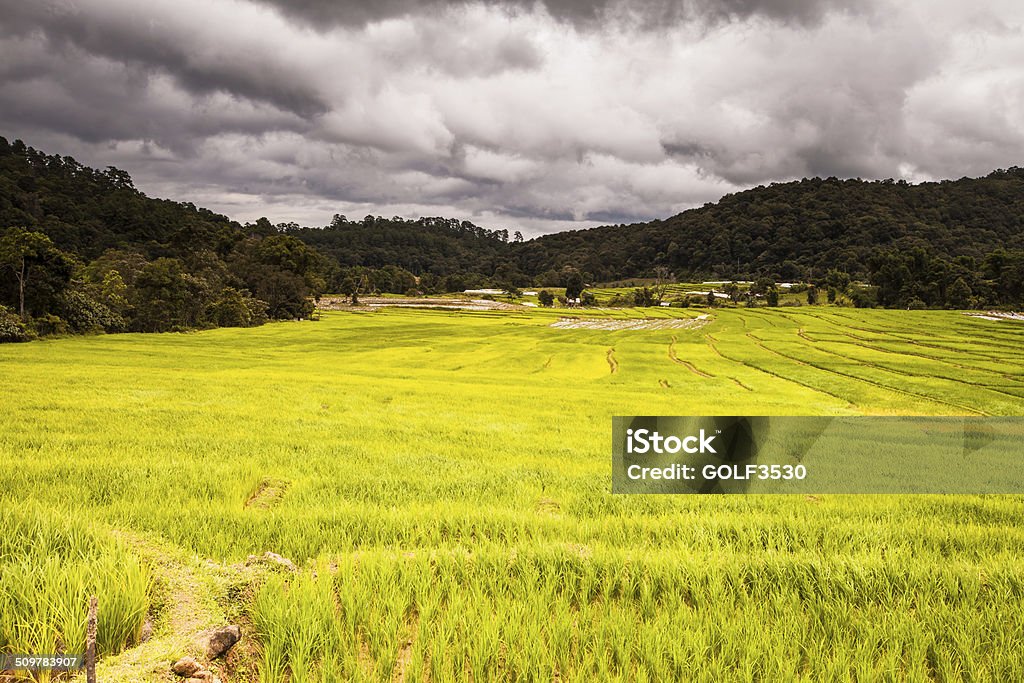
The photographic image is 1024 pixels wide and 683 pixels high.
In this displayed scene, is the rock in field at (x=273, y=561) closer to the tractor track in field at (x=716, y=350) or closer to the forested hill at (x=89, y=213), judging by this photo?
the tractor track in field at (x=716, y=350)

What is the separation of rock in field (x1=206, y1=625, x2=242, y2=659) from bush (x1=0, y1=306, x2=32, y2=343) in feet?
151

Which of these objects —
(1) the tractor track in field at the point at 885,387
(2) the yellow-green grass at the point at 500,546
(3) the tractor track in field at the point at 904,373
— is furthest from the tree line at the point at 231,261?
(3) the tractor track in field at the point at 904,373

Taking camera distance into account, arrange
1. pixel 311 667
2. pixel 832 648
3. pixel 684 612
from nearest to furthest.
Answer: pixel 311 667, pixel 832 648, pixel 684 612

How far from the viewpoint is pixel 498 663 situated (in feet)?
10.9

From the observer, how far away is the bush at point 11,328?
3462cm

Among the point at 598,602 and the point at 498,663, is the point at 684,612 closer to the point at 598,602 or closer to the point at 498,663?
the point at 598,602

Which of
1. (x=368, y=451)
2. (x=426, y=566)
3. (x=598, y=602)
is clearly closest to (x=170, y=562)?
(x=426, y=566)

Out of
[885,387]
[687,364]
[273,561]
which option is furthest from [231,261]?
[273,561]

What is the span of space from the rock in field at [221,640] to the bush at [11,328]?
46071mm

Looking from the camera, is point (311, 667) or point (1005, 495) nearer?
point (311, 667)

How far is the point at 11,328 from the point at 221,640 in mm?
46725

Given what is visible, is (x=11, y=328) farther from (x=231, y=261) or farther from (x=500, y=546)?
(x=231, y=261)

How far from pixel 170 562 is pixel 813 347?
62096 millimetres

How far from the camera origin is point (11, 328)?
115 ft
